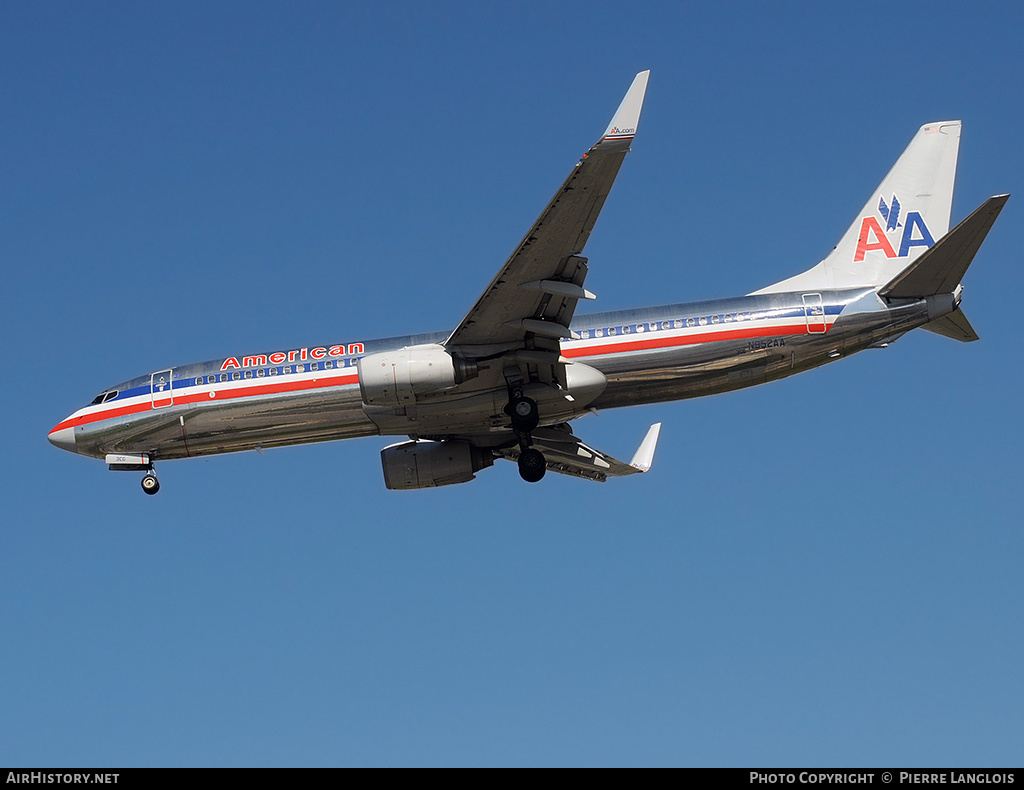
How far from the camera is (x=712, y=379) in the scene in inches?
1169

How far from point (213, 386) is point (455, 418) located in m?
6.38

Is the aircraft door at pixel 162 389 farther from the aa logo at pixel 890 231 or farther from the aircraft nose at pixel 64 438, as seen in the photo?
the aa logo at pixel 890 231

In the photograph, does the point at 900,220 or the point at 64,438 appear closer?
the point at 64,438

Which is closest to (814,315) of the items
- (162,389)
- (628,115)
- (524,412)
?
(524,412)

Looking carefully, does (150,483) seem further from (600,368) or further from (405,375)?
(600,368)

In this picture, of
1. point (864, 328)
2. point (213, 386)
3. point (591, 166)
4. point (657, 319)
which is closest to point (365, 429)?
point (213, 386)

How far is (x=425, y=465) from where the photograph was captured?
109 feet

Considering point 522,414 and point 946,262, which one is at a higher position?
point 946,262

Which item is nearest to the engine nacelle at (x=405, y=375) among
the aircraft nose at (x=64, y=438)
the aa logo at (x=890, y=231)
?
the aircraft nose at (x=64, y=438)

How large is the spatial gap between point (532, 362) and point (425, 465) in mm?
5878

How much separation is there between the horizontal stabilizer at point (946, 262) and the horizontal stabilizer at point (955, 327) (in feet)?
2.77
